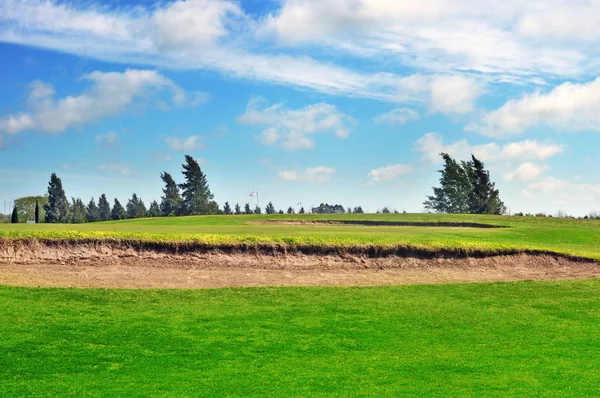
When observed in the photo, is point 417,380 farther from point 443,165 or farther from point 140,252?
point 443,165

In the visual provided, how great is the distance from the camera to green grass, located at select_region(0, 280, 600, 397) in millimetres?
9836

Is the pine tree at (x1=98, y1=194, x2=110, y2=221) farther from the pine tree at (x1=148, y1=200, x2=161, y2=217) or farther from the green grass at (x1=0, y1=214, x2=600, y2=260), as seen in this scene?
the green grass at (x1=0, y1=214, x2=600, y2=260)

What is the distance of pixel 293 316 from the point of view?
15328 mm

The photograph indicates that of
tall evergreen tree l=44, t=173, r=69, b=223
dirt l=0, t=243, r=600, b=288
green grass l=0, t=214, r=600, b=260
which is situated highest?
tall evergreen tree l=44, t=173, r=69, b=223

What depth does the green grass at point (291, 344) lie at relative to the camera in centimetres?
984

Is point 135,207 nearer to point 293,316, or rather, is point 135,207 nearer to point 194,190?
point 194,190

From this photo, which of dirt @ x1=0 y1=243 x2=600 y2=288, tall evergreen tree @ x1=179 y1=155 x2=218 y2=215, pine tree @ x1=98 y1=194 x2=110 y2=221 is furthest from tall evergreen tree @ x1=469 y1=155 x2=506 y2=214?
pine tree @ x1=98 y1=194 x2=110 y2=221

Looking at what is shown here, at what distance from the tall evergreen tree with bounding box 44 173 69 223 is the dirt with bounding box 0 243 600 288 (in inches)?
3961

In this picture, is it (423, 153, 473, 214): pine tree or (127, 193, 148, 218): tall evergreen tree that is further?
(127, 193, 148, 218): tall evergreen tree

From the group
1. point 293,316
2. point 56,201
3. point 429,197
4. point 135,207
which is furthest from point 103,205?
point 293,316

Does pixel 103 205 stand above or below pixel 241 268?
above

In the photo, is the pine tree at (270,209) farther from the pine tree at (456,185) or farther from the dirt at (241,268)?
the dirt at (241,268)

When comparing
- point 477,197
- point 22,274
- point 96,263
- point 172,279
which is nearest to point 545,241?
point 172,279

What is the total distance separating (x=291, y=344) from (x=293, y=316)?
288 centimetres
